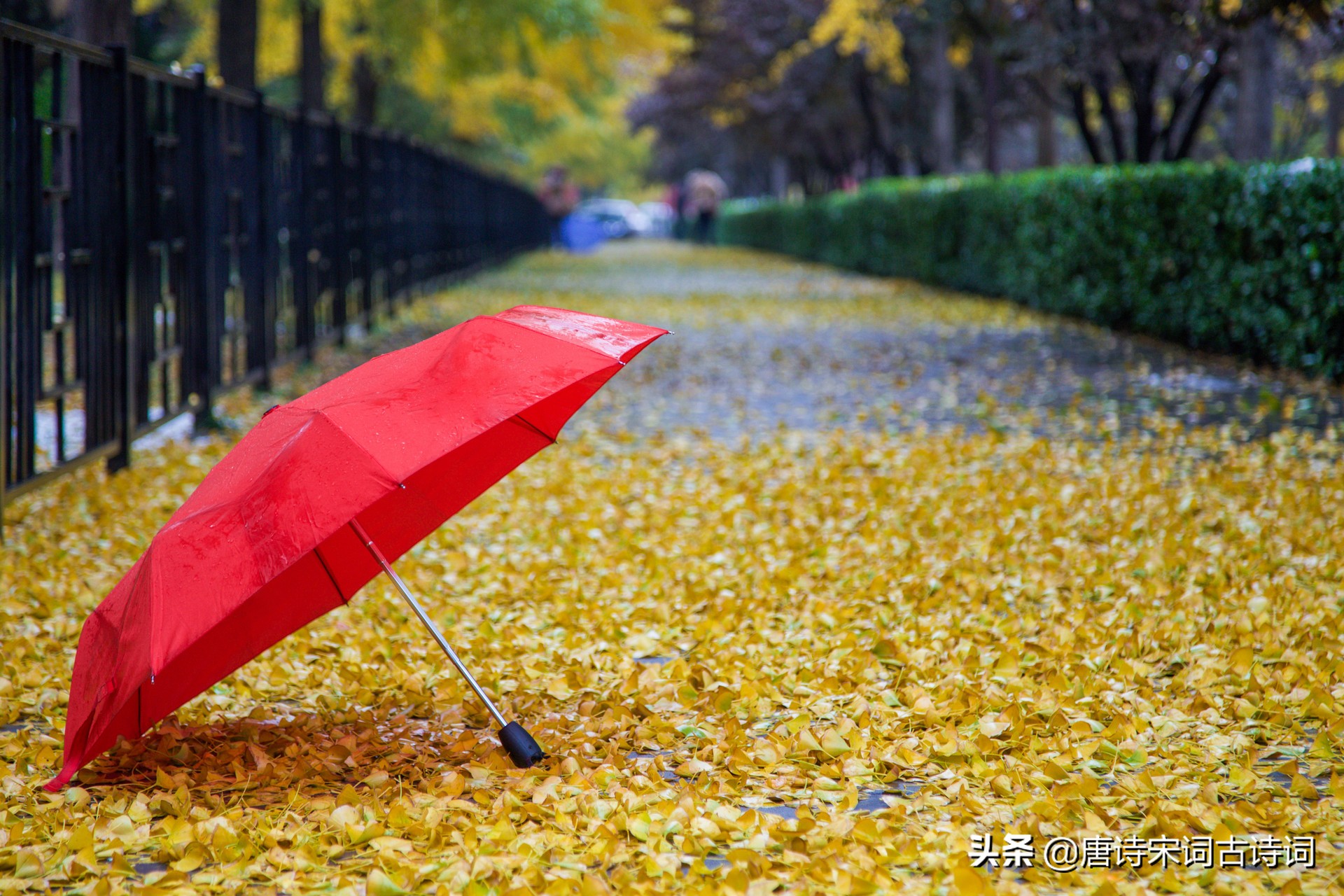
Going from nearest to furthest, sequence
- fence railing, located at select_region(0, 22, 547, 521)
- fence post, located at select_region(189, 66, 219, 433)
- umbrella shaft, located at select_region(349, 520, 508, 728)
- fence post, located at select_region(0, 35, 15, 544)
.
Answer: umbrella shaft, located at select_region(349, 520, 508, 728), fence post, located at select_region(0, 35, 15, 544), fence railing, located at select_region(0, 22, 547, 521), fence post, located at select_region(189, 66, 219, 433)

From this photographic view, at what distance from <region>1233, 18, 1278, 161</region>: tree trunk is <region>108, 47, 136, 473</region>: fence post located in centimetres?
1027

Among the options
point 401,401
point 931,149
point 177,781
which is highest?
point 931,149

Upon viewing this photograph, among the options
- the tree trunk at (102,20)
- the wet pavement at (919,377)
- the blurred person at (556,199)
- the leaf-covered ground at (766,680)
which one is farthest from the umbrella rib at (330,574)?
the blurred person at (556,199)

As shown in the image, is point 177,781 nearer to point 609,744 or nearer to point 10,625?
point 609,744

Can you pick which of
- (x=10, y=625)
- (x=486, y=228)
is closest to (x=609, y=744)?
(x=10, y=625)

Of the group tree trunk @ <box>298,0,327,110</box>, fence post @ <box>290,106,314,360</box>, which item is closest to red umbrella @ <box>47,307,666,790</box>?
fence post @ <box>290,106,314,360</box>

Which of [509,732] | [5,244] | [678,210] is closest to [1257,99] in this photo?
[5,244]

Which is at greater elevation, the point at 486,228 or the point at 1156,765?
the point at 486,228

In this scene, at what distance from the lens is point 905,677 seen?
13.3 ft

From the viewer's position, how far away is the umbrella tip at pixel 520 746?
11.2 ft

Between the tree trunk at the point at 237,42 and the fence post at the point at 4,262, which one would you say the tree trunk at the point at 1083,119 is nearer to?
the tree trunk at the point at 237,42

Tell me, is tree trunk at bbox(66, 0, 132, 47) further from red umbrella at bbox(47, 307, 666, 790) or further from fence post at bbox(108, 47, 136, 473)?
red umbrella at bbox(47, 307, 666, 790)

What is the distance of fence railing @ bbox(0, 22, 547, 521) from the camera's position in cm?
561

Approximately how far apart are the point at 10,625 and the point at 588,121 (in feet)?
115
